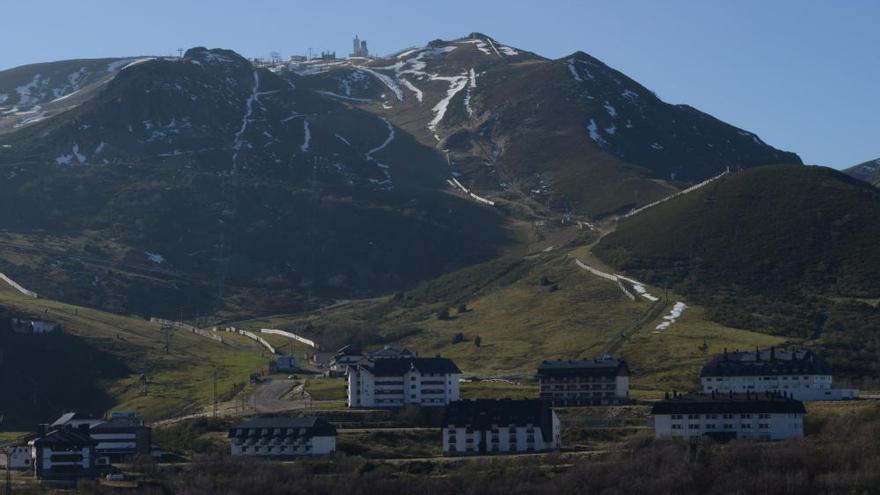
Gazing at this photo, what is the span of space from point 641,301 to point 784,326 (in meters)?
20.6

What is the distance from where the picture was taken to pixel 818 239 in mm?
198375

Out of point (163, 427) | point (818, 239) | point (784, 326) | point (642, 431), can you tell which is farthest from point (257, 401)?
point (818, 239)

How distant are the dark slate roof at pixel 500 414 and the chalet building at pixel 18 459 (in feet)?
96.1

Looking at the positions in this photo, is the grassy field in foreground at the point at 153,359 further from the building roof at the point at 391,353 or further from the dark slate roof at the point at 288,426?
the dark slate roof at the point at 288,426

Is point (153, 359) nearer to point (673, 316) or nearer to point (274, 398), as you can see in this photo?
point (274, 398)

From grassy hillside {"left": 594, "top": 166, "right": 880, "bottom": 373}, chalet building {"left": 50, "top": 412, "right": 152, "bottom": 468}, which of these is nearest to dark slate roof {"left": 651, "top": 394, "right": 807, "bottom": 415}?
chalet building {"left": 50, "top": 412, "right": 152, "bottom": 468}

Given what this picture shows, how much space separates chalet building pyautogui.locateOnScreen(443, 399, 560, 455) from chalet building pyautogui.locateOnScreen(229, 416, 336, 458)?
336 inches

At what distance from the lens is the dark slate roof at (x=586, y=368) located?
13825cm

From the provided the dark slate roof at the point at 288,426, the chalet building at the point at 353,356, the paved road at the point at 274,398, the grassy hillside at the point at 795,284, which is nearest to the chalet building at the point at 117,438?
the dark slate roof at the point at 288,426

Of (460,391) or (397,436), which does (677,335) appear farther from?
(397,436)

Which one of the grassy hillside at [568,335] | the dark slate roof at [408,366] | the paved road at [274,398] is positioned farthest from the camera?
the grassy hillside at [568,335]

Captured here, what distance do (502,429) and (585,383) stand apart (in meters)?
21.1

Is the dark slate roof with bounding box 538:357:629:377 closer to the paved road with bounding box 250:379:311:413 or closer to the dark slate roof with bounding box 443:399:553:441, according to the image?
the dark slate roof with bounding box 443:399:553:441

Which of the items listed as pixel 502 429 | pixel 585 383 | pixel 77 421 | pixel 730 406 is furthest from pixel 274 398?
pixel 730 406
